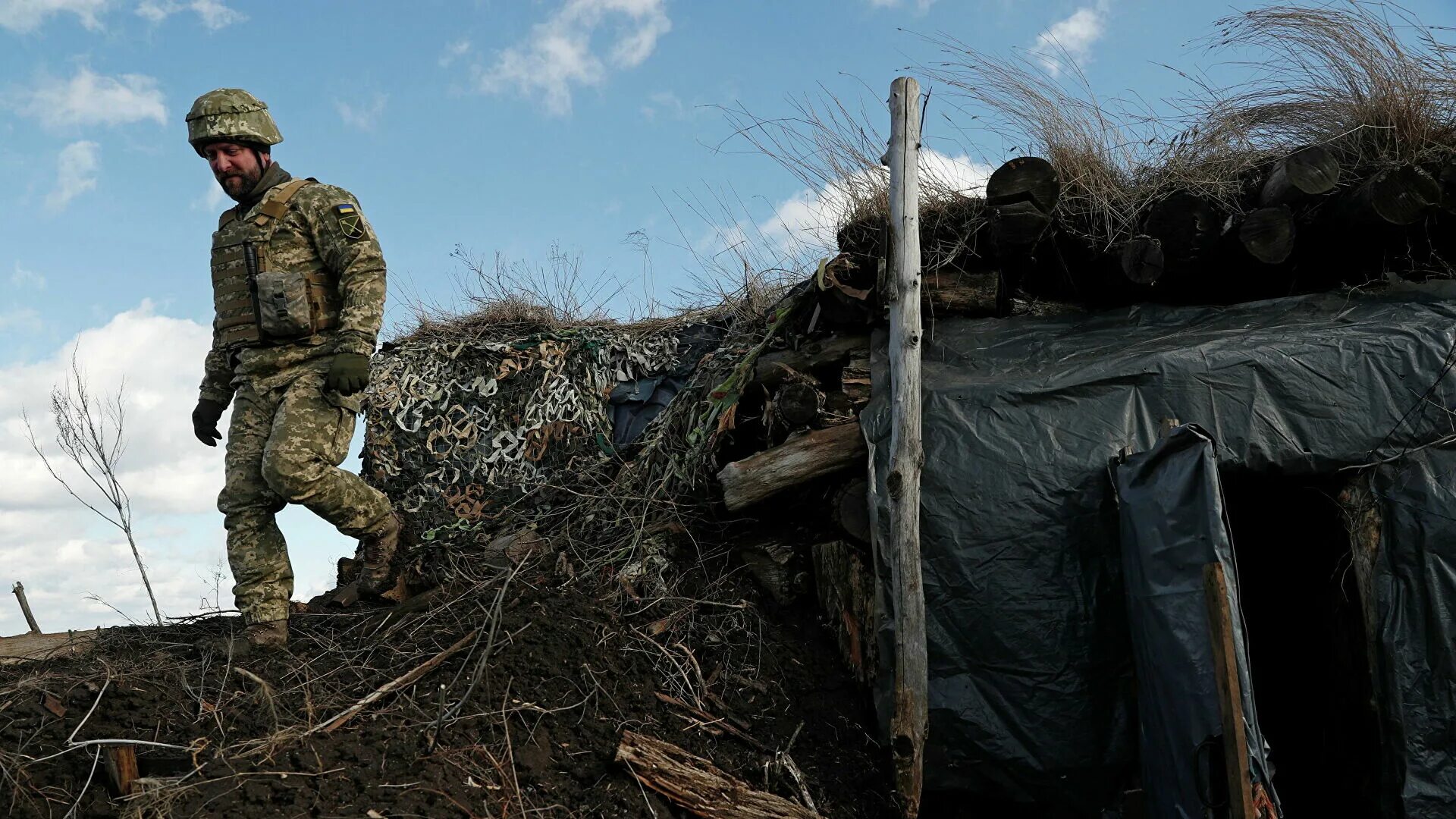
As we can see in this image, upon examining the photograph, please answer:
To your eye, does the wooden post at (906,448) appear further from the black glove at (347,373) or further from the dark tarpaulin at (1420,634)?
the black glove at (347,373)

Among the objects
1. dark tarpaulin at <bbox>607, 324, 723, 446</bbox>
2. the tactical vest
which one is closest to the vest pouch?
the tactical vest

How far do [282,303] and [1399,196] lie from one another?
5112mm

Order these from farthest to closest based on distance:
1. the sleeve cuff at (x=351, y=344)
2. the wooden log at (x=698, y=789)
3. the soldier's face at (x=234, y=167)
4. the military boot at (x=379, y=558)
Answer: the military boot at (x=379, y=558)
the soldier's face at (x=234, y=167)
the sleeve cuff at (x=351, y=344)
the wooden log at (x=698, y=789)

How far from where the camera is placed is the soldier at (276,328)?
4.95m

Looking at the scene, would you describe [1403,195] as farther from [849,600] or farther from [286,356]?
[286,356]

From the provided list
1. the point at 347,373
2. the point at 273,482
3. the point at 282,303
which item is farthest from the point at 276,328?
the point at 273,482

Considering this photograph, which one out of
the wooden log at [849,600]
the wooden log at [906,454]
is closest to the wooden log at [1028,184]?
the wooden log at [906,454]

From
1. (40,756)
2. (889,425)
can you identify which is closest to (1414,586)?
(889,425)

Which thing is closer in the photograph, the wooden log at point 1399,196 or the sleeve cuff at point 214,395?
the wooden log at point 1399,196

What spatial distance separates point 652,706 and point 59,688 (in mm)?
2446

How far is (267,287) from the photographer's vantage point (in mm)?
4992

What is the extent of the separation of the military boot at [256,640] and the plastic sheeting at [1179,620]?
3.76 meters

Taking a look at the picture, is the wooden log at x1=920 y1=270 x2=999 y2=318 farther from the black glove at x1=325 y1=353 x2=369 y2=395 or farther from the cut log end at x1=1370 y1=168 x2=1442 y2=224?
the black glove at x1=325 y1=353 x2=369 y2=395

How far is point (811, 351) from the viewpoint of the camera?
5.52 meters
